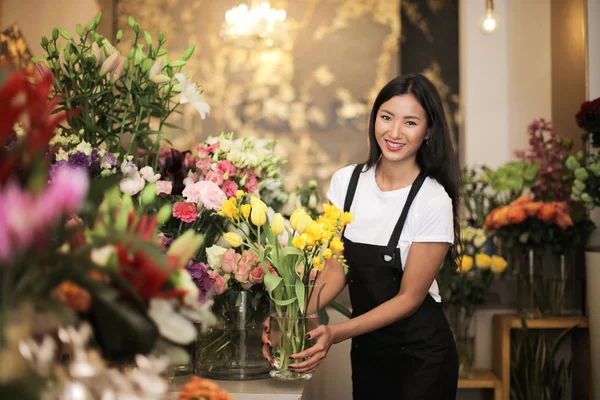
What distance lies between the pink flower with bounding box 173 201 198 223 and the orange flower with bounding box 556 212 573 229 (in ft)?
6.36

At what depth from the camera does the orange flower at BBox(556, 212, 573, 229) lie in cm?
288

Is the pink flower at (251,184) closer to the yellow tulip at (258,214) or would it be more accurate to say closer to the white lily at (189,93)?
the white lily at (189,93)

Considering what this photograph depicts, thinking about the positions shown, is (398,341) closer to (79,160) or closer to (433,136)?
(433,136)

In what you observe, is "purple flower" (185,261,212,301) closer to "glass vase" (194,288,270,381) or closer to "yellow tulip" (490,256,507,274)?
"glass vase" (194,288,270,381)

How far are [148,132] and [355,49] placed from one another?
311cm

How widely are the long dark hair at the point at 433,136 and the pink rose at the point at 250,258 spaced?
2.23 ft

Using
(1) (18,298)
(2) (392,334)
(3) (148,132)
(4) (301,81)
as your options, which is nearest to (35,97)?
(1) (18,298)

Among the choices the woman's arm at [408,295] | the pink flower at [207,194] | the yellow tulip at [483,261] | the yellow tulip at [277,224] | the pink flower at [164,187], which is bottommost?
the woman's arm at [408,295]

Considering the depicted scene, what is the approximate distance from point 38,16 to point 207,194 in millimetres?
3208

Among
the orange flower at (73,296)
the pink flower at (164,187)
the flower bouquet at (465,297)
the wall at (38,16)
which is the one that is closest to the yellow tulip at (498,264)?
the flower bouquet at (465,297)

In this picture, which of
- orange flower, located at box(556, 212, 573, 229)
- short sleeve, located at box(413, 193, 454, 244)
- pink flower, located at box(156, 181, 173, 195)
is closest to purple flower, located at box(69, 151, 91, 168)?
pink flower, located at box(156, 181, 173, 195)

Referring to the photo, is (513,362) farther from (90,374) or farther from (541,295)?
(90,374)

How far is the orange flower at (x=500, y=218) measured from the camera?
2.98 meters

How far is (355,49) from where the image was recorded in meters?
4.62
